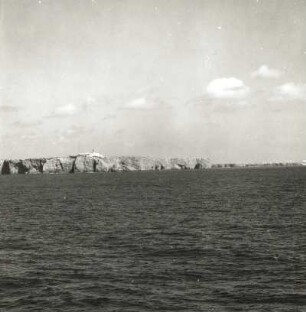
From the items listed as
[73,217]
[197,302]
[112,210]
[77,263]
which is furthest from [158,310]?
[112,210]

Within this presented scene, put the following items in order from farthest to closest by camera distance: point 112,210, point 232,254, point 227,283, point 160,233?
point 112,210 → point 160,233 → point 232,254 → point 227,283

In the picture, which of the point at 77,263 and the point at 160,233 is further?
the point at 160,233

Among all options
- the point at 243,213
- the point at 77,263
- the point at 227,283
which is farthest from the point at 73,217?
the point at 227,283

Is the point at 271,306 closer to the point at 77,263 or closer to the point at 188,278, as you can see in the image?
the point at 188,278

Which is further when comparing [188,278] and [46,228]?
[46,228]

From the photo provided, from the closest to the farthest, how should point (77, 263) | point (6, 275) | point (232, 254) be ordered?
point (6, 275)
point (77, 263)
point (232, 254)

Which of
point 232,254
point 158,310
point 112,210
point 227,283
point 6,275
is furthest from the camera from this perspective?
point 112,210

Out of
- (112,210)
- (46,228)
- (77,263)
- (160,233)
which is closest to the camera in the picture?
(77,263)

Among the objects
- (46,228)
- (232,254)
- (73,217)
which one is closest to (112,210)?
(73,217)

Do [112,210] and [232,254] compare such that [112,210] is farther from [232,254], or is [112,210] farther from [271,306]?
[271,306]
